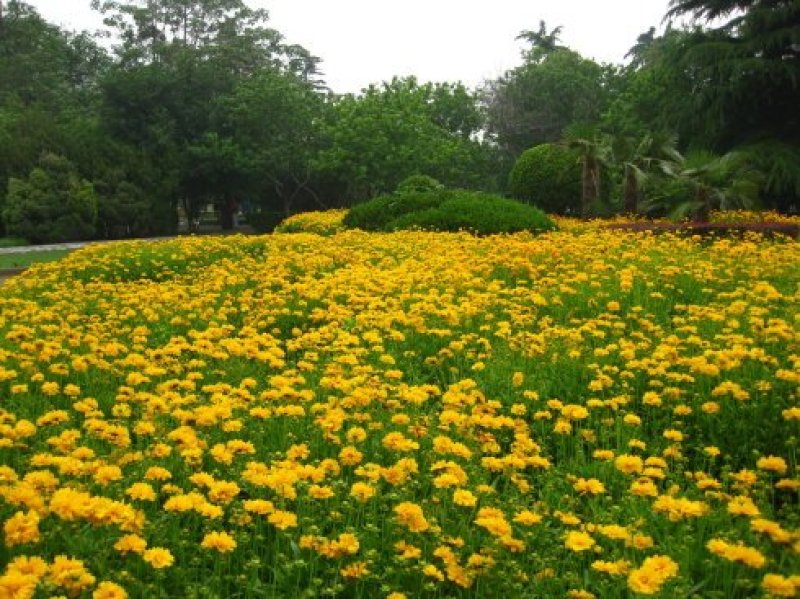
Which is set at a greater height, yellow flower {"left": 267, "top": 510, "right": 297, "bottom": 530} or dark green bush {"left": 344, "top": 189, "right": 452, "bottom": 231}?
dark green bush {"left": 344, "top": 189, "right": 452, "bottom": 231}

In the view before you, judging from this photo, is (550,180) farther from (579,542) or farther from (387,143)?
(579,542)

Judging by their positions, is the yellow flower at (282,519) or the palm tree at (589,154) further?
the palm tree at (589,154)

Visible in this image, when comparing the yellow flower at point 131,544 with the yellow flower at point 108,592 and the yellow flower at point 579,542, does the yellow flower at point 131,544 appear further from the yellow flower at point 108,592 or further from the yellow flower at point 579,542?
the yellow flower at point 579,542

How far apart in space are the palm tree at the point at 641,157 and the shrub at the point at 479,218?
331 centimetres

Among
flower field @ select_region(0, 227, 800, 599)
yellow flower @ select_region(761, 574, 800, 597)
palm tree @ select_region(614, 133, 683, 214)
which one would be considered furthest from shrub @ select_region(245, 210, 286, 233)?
yellow flower @ select_region(761, 574, 800, 597)

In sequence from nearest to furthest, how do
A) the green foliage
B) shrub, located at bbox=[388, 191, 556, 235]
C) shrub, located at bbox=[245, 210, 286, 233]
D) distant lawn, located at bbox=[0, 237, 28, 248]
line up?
shrub, located at bbox=[388, 191, 556, 235]
distant lawn, located at bbox=[0, 237, 28, 248]
the green foliage
shrub, located at bbox=[245, 210, 286, 233]

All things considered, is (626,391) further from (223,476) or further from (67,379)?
(67,379)

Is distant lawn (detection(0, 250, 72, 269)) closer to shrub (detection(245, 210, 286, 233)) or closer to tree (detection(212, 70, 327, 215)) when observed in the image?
tree (detection(212, 70, 327, 215))

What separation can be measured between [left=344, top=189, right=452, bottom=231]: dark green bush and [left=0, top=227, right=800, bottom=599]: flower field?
25.9 feet

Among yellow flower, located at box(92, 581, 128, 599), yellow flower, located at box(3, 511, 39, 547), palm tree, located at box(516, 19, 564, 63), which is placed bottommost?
yellow flower, located at box(92, 581, 128, 599)

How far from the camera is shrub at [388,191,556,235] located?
11.9 metres

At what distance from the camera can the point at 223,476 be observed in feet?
9.44

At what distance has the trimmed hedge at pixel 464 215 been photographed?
39.0ft

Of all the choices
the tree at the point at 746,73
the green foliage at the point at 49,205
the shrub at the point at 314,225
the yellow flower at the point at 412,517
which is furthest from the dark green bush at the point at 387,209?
the yellow flower at the point at 412,517
